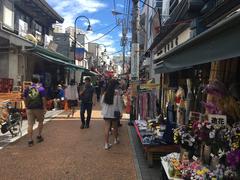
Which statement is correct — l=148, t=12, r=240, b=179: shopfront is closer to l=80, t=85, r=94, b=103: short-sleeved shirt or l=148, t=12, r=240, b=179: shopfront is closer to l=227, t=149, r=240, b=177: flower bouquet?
l=227, t=149, r=240, b=177: flower bouquet

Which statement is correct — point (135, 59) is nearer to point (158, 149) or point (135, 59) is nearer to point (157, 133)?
point (157, 133)

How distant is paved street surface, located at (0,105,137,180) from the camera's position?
6559 mm

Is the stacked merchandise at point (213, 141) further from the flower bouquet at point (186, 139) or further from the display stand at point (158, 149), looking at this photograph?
the display stand at point (158, 149)

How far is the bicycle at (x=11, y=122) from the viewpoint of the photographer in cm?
953

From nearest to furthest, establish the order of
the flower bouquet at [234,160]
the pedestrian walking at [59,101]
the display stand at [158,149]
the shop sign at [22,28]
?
the flower bouquet at [234,160] < the display stand at [158,149] < the shop sign at [22,28] < the pedestrian walking at [59,101]

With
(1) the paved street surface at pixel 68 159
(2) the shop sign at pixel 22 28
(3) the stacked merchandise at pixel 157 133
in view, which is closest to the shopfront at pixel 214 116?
(3) the stacked merchandise at pixel 157 133

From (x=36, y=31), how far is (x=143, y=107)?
1352cm

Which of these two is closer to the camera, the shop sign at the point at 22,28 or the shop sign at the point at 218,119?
the shop sign at the point at 218,119

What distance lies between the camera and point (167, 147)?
714cm

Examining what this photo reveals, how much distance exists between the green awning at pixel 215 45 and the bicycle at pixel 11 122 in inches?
249


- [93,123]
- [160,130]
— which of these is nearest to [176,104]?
[160,130]

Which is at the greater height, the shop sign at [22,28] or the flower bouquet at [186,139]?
the shop sign at [22,28]

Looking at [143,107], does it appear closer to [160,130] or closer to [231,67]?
[160,130]

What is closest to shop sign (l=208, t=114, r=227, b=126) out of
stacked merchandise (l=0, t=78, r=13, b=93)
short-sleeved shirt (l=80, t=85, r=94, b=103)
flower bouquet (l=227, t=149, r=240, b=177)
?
flower bouquet (l=227, t=149, r=240, b=177)
